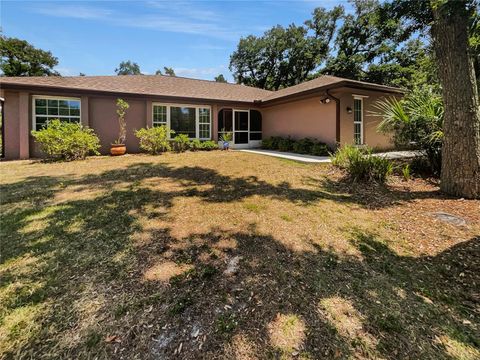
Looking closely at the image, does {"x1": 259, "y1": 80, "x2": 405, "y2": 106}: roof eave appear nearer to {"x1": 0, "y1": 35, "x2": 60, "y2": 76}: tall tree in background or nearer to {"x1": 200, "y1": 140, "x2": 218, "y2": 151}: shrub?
{"x1": 200, "y1": 140, "x2": 218, "y2": 151}: shrub

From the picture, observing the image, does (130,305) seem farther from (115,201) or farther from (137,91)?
(137,91)

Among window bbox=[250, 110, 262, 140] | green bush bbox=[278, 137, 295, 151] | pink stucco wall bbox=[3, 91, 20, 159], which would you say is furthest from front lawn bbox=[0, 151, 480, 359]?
window bbox=[250, 110, 262, 140]

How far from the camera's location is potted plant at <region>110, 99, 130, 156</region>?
38.1ft

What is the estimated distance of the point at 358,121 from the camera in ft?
40.3

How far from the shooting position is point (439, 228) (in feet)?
14.1

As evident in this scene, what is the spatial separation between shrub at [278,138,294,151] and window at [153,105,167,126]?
→ 20.2 ft

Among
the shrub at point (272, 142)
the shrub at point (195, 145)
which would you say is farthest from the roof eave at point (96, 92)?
the shrub at point (272, 142)

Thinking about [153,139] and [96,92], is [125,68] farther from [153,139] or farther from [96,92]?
[153,139]

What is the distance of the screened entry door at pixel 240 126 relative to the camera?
624 inches

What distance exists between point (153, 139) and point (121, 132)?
5.99ft

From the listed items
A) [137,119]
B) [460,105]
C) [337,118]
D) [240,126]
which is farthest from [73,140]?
[460,105]

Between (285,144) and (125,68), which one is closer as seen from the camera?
(285,144)

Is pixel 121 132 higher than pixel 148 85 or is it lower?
lower

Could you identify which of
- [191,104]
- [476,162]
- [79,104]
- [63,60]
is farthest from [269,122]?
[63,60]
